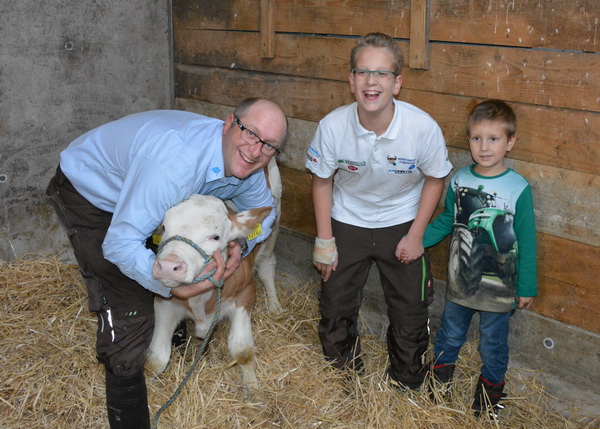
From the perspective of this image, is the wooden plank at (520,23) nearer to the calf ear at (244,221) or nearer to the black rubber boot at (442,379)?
the calf ear at (244,221)

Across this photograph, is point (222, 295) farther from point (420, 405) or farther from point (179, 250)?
point (420, 405)

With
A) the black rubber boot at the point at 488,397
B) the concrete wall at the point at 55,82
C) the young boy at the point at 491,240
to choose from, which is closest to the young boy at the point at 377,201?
the young boy at the point at 491,240

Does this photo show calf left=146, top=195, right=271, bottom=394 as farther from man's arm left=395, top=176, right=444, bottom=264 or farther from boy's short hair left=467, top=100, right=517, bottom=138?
boy's short hair left=467, top=100, right=517, bottom=138

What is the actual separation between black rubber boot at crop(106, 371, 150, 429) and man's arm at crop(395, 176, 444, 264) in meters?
1.51

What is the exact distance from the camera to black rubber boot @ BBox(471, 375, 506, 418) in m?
3.59

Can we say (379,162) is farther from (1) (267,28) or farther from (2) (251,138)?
(1) (267,28)

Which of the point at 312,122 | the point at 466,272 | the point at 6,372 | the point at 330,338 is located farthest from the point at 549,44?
the point at 6,372

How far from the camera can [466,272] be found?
3455 mm

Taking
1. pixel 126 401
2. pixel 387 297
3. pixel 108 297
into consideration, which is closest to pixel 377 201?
pixel 387 297

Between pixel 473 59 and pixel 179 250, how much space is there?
74.4 inches

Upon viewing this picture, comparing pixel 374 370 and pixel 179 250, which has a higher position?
pixel 179 250

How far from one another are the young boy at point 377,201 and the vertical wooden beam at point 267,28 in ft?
4.06

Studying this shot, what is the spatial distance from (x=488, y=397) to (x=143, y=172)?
2235 mm

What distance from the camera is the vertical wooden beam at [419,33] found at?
11.9 feet
